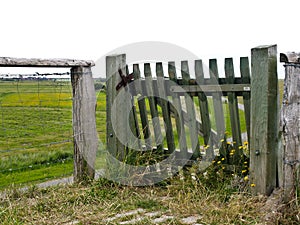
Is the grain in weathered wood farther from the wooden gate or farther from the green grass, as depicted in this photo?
the green grass

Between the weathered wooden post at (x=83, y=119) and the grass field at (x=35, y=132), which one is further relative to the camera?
the grass field at (x=35, y=132)

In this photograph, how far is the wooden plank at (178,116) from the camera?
593cm

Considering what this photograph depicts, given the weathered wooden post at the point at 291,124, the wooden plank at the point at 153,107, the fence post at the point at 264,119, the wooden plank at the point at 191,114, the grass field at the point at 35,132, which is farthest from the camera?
the grass field at the point at 35,132

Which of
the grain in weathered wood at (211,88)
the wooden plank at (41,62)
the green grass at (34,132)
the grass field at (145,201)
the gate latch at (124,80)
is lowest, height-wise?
the grass field at (145,201)

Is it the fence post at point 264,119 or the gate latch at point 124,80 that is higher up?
the gate latch at point 124,80

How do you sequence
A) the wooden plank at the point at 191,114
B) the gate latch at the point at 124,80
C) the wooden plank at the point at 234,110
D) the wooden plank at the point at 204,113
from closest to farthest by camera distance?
the wooden plank at the point at 234,110, the wooden plank at the point at 204,113, the wooden plank at the point at 191,114, the gate latch at the point at 124,80

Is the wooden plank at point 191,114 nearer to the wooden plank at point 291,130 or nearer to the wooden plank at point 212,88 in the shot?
the wooden plank at point 212,88

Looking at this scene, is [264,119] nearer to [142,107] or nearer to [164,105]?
[164,105]

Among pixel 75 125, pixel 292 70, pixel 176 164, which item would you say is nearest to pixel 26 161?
pixel 75 125

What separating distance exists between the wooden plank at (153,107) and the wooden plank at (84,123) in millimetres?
886

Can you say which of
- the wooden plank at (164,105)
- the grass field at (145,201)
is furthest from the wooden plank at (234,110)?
the wooden plank at (164,105)

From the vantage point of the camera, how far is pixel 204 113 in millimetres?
5680

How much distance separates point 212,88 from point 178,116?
76cm

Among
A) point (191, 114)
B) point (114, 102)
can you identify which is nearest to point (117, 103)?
point (114, 102)
